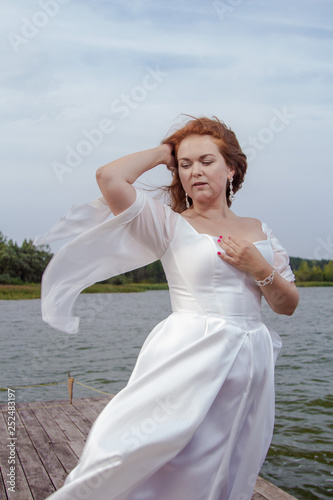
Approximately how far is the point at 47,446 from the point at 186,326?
237 cm


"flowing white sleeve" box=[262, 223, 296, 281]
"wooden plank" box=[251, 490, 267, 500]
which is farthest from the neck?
"wooden plank" box=[251, 490, 267, 500]

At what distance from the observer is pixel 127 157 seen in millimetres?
1853

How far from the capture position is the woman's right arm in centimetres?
178

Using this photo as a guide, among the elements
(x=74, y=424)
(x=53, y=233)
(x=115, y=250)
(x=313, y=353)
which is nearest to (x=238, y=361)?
(x=115, y=250)

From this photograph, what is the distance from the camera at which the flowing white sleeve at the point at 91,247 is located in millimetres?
1884

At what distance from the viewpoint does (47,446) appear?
378 cm

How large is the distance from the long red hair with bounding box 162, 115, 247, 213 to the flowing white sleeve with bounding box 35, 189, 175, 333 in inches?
8.7

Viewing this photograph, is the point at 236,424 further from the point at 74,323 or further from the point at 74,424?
the point at 74,424

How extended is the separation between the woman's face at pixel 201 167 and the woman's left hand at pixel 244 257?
0.21 metres

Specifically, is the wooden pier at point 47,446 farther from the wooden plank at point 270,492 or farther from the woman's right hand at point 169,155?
the woman's right hand at point 169,155

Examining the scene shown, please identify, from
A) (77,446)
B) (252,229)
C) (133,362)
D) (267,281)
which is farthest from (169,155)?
(133,362)

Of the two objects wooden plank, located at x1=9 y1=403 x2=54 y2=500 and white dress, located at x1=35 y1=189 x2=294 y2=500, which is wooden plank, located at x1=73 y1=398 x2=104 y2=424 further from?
white dress, located at x1=35 y1=189 x2=294 y2=500

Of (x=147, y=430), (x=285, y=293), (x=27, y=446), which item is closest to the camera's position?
(x=147, y=430)

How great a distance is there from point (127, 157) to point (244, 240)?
0.48m
